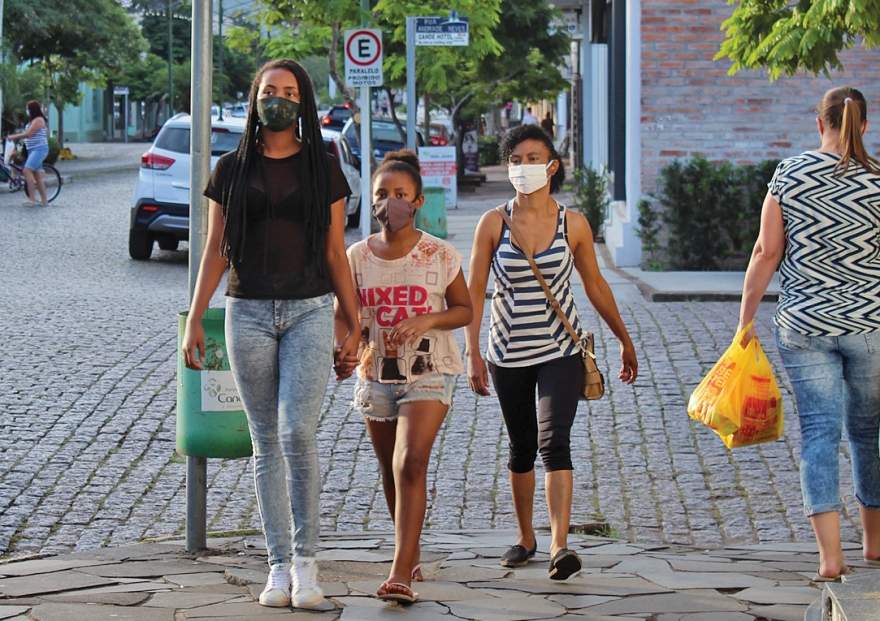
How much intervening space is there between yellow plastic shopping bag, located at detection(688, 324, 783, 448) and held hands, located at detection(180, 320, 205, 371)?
74.1 inches

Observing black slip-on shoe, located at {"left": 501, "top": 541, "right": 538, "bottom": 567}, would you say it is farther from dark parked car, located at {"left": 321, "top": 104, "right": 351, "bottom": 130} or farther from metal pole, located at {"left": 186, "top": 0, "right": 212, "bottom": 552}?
dark parked car, located at {"left": 321, "top": 104, "right": 351, "bottom": 130}

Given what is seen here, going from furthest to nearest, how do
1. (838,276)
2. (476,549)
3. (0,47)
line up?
(0,47) < (476,549) < (838,276)

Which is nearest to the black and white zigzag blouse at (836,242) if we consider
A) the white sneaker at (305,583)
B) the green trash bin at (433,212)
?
the white sneaker at (305,583)

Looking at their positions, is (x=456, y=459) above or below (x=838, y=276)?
below

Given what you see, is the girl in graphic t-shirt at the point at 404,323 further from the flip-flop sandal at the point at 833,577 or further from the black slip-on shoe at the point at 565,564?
the flip-flop sandal at the point at 833,577

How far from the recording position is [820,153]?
6.02 meters

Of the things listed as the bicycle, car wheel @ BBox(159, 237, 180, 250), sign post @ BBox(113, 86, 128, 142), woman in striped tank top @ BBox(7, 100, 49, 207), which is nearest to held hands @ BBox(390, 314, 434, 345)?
car wheel @ BBox(159, 237, 180, 250)

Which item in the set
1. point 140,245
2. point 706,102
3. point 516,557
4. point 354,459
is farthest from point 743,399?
point 140,245

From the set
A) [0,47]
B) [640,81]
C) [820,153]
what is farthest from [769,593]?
[0,47]

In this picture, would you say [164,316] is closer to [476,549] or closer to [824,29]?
[824,29]

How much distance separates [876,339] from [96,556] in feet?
10.00

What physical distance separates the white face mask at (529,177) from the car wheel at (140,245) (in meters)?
13.9

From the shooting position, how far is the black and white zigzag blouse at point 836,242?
593cm

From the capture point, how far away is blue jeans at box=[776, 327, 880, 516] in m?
5.98
